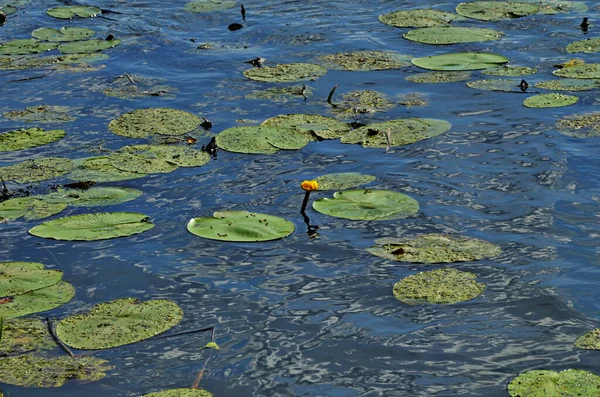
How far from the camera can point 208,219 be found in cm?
712

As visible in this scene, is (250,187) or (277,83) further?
(277,83)

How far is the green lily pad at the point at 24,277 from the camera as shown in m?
6.16

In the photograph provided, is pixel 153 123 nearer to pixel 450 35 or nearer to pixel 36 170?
pixel 36 170

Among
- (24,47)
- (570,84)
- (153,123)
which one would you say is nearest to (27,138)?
(153,123)

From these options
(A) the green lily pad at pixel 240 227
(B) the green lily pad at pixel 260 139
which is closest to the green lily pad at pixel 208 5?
(B) the green lily pad at pixel 260 139

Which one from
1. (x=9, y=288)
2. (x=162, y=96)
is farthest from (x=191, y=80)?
(x=9, y=288)

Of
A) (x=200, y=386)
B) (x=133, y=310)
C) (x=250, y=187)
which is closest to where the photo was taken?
(x=200, y=386)

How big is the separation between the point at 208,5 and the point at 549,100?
18.5 feet

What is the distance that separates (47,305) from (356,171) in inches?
114

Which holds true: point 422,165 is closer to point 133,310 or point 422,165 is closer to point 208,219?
Result: point 208,219

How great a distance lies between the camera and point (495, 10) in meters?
12.1

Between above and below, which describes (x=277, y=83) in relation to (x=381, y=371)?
above

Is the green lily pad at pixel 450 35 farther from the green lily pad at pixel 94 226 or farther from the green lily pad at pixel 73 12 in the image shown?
the green lily pad at pixel 94 226

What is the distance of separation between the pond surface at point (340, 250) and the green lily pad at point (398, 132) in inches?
3.2
